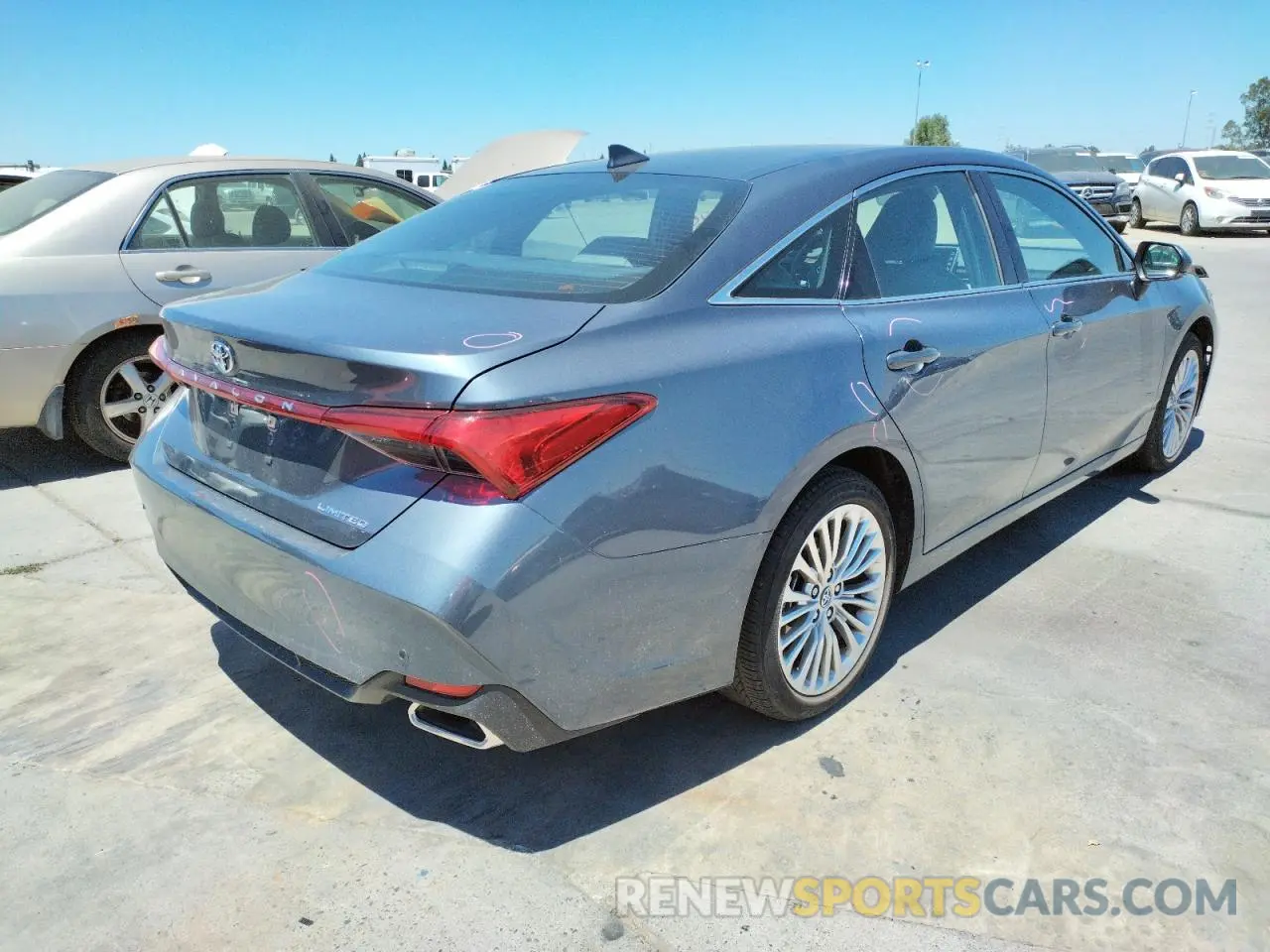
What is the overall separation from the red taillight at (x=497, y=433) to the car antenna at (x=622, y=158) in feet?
4.41

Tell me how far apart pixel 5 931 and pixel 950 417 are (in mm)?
2698

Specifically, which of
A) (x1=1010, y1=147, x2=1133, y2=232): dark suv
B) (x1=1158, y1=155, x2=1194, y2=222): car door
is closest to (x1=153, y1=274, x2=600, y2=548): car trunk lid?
(x1=1010, y1=147, x2=1133, y2=232): dark suv

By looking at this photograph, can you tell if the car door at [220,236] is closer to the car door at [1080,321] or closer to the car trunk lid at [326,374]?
the car trunk lid at [326,374]

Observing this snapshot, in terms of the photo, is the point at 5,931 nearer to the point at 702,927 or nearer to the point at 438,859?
the point at 438,859

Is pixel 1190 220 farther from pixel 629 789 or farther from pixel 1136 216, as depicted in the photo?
pixel 629 789

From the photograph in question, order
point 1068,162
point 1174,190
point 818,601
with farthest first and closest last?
point 1068,162 → point 1174,190 → point 818,601

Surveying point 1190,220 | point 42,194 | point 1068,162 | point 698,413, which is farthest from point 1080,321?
point 1068,162

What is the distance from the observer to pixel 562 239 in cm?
292

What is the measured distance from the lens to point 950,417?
3.05 metres

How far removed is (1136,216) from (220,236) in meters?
21.6

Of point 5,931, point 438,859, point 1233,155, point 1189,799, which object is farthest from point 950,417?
point 1233,155

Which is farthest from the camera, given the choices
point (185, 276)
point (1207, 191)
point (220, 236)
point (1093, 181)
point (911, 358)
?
point (1093, 181)

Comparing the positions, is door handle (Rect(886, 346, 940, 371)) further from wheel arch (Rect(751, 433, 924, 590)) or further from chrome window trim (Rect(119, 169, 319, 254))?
chrome window trim (Rect(119, 169, 319, 254))

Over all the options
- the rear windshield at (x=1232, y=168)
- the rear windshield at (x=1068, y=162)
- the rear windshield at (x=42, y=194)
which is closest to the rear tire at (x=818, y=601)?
the rear windshield at (x=42, y=194)
